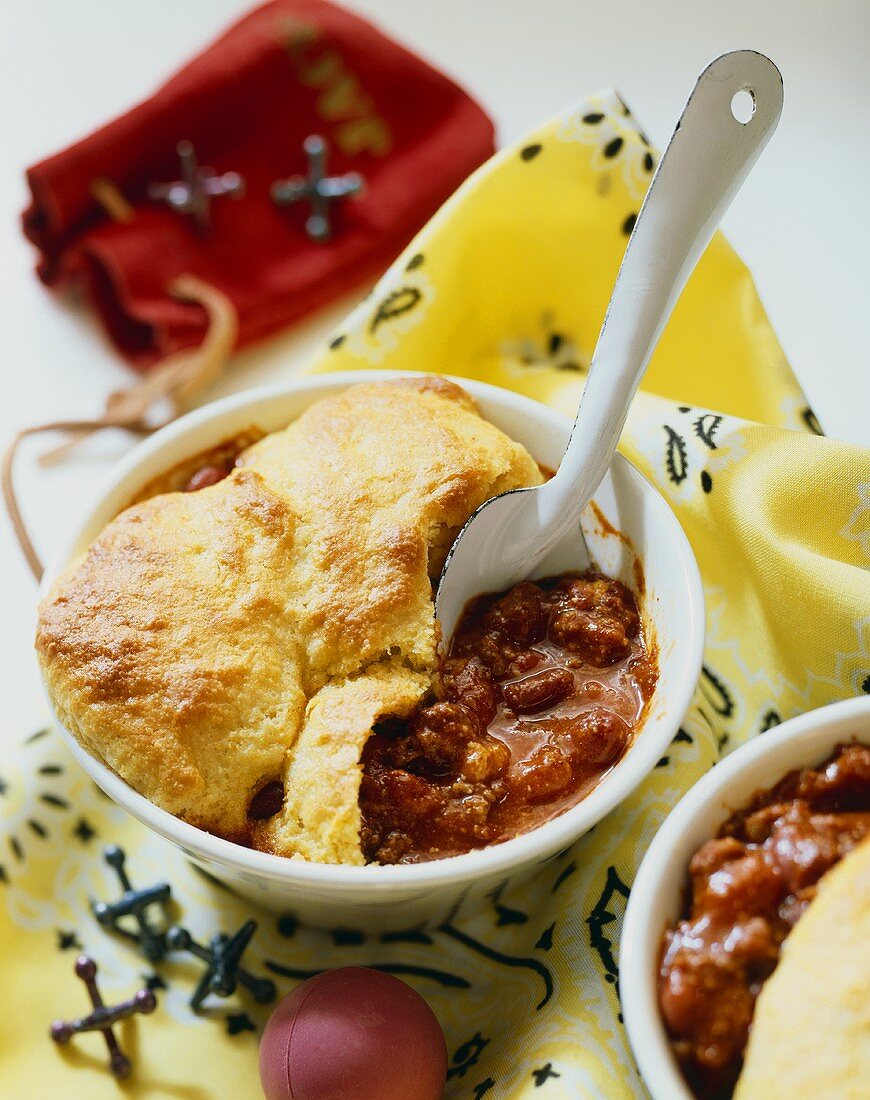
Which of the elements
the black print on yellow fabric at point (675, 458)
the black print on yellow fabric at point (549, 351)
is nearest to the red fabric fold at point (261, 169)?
the black print on yellow fabric at point (549, 351)

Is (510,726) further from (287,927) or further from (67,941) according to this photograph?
(67,941)

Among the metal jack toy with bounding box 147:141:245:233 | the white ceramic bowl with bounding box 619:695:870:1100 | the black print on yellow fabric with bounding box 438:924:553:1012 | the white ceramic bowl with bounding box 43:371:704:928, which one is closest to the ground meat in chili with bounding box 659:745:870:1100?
the white ceramic bowl with bounding box 619:695:870:1100

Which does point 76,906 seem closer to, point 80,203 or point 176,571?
point 176,571

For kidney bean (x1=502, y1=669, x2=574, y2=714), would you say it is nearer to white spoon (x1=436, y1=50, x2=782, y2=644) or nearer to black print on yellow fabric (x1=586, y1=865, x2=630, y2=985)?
white spoon (x1=436, y1=50, x2=782, y2=644)

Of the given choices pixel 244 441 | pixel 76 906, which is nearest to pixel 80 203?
pixel 244 441

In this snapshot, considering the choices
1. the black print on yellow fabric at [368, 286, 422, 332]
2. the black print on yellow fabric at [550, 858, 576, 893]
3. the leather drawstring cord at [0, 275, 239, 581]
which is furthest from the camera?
the leather drawstring cord at [0, 275, 239, 581]

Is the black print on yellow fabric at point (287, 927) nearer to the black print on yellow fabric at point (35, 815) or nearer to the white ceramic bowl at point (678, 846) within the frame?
the black print on yellow fabric at point (35, 815)
